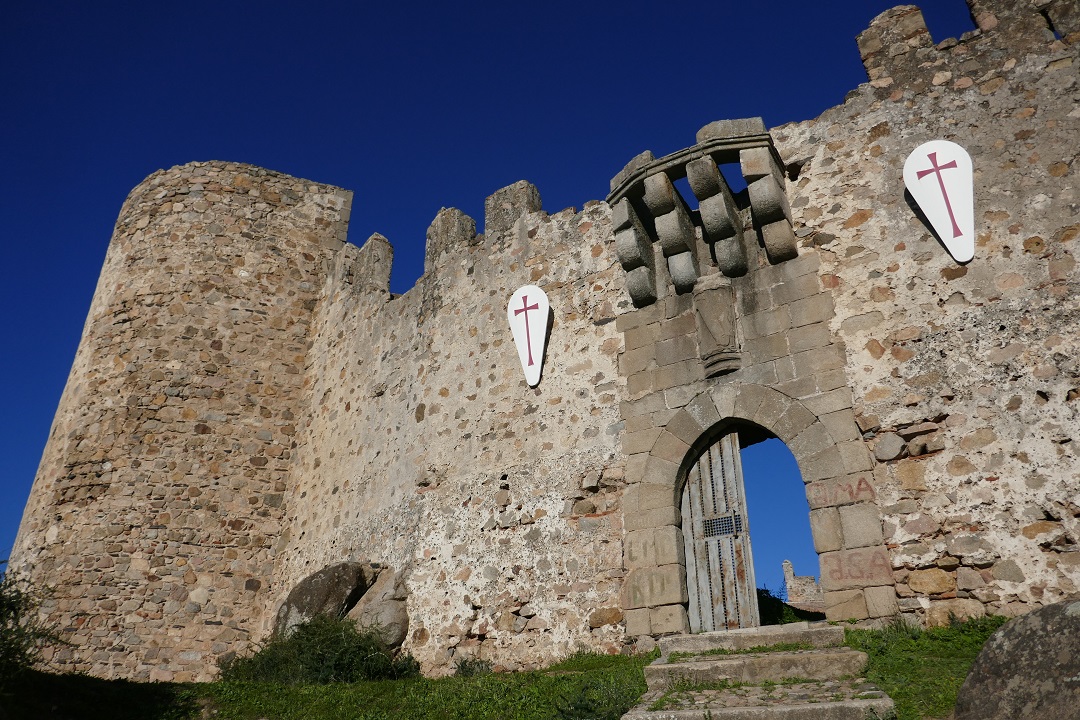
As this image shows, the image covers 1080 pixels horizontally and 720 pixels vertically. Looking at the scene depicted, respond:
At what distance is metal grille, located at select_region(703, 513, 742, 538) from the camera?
610 cm

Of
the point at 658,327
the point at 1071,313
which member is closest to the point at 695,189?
the point at 658,327

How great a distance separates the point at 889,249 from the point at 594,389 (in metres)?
2.59

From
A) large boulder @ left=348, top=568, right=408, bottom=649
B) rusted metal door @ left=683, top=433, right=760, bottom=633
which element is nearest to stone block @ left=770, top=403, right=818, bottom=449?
rusted metal door @ left=683, top=433, right=760, bottom=633

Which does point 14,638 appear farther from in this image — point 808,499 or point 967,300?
point 967,300

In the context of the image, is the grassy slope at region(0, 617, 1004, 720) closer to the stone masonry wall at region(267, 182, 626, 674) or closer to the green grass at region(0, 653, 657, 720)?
the green grass at region(0, 653, 657, 720)

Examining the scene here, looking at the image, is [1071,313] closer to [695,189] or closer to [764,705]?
[695,189]

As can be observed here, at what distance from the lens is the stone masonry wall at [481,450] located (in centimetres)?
670

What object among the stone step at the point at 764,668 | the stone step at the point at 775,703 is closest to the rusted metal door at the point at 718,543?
the stone step at the point at 764,668

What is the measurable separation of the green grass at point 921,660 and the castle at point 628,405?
9.0 inches

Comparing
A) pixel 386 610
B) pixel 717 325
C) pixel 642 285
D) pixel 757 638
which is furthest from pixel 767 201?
pixel 386 610

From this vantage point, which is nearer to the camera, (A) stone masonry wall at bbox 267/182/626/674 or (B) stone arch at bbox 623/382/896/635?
(B) stone arch at bbox 623/382/896/635

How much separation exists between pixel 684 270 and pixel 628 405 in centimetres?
120

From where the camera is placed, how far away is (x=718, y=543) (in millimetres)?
6121

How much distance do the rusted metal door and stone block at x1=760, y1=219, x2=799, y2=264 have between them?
145 centimetres
